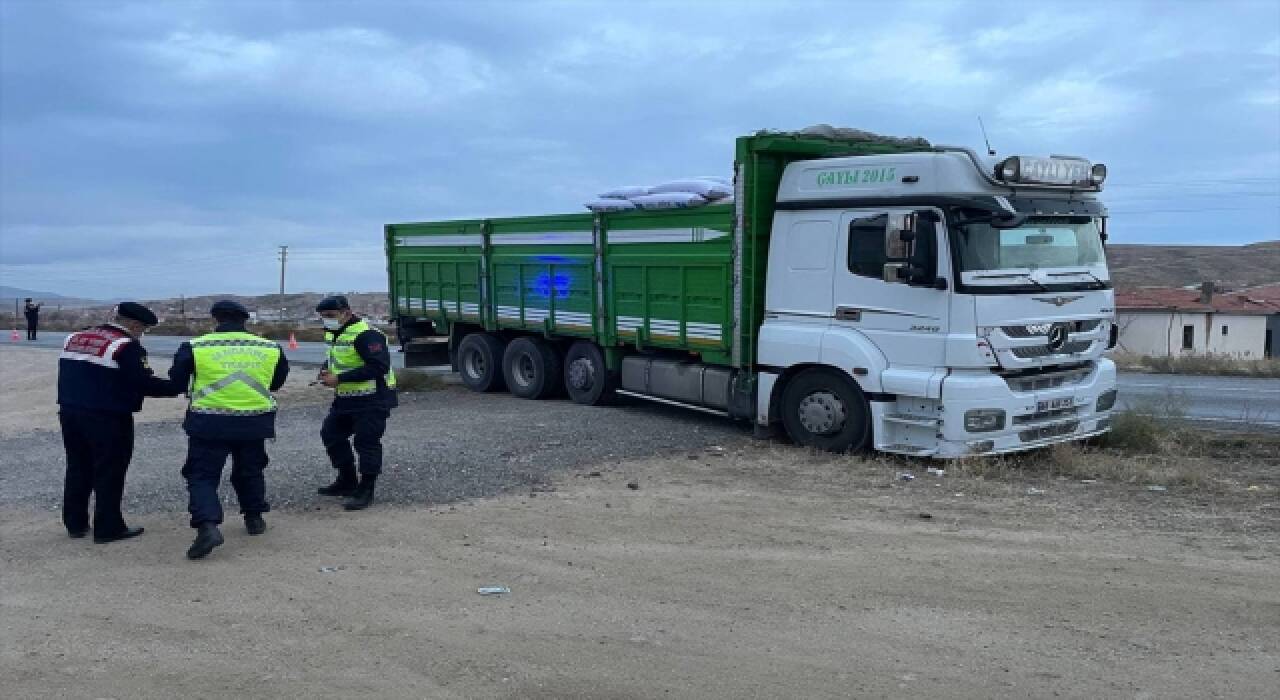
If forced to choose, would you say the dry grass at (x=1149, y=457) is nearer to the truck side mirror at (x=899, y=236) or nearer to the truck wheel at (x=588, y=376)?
the truck side mirror at (x=899, y=236)

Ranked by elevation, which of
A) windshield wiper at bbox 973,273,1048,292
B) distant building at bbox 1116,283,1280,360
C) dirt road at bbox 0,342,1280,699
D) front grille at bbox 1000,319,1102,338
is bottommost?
distant building at bbox 1116,283,1280,360

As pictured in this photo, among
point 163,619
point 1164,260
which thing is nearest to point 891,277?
point 163,619

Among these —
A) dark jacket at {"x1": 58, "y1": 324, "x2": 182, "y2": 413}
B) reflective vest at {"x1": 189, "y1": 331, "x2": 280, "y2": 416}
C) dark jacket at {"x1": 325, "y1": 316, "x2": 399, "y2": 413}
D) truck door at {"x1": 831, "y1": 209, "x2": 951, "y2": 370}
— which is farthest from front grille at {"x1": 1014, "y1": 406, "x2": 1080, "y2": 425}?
dark jacket at {"x1": 58, "y1": 324, "x2": 182, "y2": 413}

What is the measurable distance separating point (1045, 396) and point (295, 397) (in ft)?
35.3

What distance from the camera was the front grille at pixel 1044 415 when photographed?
28.7 feet

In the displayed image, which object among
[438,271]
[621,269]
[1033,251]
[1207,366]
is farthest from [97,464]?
[1207,366]

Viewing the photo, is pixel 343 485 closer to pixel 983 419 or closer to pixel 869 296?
pixel 869 296

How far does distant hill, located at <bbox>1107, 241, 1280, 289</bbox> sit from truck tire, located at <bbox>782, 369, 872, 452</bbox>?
9008 cm

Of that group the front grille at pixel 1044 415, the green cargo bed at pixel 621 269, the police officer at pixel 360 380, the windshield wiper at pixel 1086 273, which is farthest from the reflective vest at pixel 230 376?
the windshield wiper at pixel 1086 273

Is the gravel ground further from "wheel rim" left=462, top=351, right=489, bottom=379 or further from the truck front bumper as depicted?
the truck front bumper

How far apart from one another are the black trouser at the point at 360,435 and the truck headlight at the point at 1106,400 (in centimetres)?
642

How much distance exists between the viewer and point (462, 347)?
15.3m

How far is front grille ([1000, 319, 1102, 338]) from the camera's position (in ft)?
27.9

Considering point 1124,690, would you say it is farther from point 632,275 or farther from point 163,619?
point 632,275
